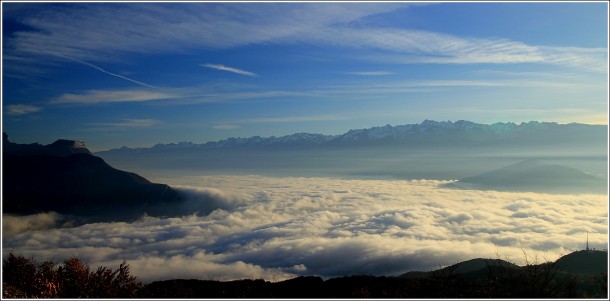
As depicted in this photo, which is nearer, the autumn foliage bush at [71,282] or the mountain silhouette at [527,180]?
the autumn foliage bush at [71,282]

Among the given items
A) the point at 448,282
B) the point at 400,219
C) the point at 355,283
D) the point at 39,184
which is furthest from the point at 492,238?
the point at 39,184

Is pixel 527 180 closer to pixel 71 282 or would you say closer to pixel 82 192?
pixel 71 282

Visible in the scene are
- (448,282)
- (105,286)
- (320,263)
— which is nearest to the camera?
(105,286)

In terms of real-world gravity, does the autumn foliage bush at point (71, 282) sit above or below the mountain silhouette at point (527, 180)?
below

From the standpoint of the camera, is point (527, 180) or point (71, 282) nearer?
point (71, 282)

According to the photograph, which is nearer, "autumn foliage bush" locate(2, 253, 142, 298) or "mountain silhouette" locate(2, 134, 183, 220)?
"autumn foliage bush" locate(2, 253, 142, 298)

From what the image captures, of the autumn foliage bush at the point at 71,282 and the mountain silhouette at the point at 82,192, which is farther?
the mountain silhouette at the point at 82,192

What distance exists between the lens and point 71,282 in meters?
21.9

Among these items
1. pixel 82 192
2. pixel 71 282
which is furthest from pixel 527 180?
pixel 82 192

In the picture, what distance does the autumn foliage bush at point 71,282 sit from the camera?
20.0 metres

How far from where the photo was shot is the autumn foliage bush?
20.0 meters

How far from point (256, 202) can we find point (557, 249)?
33449mm

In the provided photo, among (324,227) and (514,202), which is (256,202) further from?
(514,202)

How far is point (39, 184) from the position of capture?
3494 inches
